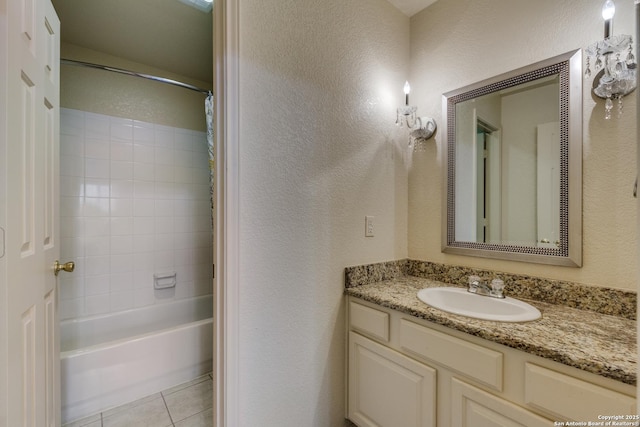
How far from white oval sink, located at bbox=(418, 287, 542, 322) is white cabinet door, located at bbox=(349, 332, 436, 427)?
28 centimetres

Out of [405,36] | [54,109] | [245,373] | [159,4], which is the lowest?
[245,373]

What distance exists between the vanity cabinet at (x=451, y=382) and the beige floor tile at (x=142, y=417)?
44.5 inches

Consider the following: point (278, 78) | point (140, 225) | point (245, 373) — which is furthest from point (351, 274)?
point (140, 225)

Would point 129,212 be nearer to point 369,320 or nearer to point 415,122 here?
point 369,320

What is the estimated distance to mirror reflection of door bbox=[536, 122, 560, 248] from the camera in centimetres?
122

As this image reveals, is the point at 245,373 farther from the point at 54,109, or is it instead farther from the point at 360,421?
the point at 54,109

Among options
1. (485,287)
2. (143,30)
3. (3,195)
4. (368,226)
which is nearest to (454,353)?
(485,287)

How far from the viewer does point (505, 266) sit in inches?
53.9

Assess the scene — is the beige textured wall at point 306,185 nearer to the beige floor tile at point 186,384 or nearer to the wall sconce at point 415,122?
the wall sconce at point 415,122

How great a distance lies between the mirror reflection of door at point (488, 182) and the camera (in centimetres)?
141

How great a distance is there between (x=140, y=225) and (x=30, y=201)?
1.57 meters

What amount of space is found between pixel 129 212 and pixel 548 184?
2.89 meters

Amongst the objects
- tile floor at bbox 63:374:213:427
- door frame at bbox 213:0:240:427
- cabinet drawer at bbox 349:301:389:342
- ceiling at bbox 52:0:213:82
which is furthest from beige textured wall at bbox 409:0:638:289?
tile floor at bbox 63:374:213:427

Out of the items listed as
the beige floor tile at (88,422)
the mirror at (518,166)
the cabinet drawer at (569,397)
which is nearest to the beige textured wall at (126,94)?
the beige floor tile at (88,422)
